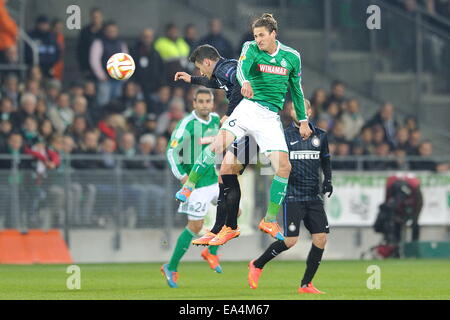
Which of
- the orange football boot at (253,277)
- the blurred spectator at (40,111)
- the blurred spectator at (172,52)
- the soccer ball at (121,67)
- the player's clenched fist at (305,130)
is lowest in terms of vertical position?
the orange football boot at (253,277)

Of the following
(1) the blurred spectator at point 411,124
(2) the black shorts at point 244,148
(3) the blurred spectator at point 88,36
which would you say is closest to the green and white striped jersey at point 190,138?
(2) the black shorts at point 244,148

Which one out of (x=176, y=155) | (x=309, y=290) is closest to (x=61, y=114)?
(x=176, y=155)

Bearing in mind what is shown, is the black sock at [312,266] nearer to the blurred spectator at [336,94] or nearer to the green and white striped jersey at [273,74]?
the green and white striped jersey at [273,74]

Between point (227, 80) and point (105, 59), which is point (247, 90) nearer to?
point (227, 80)

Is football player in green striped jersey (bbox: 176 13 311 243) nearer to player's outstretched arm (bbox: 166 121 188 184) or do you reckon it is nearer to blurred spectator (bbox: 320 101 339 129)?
player's outstretched arm (bbox: 166 121 188 184)

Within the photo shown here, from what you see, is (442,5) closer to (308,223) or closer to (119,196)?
(119,196)

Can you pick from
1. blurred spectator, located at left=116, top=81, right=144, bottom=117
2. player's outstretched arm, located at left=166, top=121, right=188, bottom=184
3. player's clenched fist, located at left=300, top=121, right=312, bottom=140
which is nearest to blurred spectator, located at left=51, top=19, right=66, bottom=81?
blurred spectator, located at left=116, top=81, right=144, bottom=117

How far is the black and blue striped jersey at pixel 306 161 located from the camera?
48.7ft

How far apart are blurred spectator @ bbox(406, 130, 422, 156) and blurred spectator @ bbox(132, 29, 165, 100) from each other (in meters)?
4.99

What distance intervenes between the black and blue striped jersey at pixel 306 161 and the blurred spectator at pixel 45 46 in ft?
33.2

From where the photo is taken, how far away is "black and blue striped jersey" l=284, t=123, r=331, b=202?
14.9 metres
